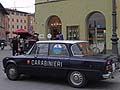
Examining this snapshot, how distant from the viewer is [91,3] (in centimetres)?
2400

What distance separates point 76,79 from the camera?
33.5 feet

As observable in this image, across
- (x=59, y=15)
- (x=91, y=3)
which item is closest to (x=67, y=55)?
(x=91, y=3)

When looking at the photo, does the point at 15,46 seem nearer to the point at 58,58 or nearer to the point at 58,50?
the point at 58,50

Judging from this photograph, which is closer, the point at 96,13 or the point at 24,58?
the point at 24,58

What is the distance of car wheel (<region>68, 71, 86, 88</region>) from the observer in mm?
10109

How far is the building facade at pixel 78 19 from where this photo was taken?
2342 centimetres

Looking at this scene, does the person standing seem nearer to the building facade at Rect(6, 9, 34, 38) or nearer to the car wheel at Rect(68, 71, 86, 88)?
the car wheel at Rect(68, 71, 86, 88)

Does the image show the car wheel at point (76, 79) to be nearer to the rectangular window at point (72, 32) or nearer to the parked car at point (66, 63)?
the parked car at point (66, 63)

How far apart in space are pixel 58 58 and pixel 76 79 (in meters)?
0.92

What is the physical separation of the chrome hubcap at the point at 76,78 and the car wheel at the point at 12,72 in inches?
89.0

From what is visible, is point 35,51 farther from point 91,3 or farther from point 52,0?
point 52,0

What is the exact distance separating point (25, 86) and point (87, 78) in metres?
2.01

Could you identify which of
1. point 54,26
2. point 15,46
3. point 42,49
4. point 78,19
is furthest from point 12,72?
point 54,26

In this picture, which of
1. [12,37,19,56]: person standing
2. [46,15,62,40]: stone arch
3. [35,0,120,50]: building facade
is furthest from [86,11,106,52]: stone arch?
[12,37,19,56]: person standing
